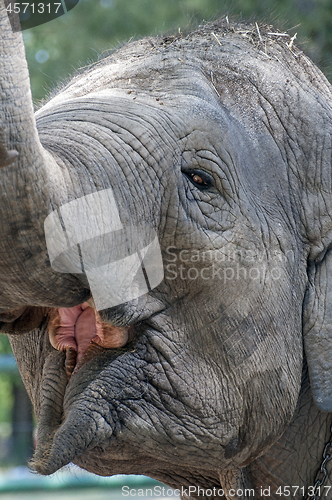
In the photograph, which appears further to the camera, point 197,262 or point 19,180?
point 197,262

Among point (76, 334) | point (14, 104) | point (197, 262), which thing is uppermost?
point (14, 104)

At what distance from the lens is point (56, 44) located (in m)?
8.60

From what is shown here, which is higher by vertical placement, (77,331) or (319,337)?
(77,331)

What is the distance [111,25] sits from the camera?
8.12 meters

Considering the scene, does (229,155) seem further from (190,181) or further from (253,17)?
(253,17)

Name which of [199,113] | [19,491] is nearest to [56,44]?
[19,491]

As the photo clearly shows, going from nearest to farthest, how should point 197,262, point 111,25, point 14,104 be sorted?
point 14,104, point 197,262, point 111,25

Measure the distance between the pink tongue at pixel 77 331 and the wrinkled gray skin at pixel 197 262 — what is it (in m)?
0.06

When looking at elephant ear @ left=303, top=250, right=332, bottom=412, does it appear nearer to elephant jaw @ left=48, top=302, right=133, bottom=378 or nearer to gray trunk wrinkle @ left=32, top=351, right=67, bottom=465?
elephant jaw @ left=48, top=302, right=133, bottom=378

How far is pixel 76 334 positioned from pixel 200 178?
61cm

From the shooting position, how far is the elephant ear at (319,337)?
209 cm

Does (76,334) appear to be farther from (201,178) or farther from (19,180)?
(19,180)

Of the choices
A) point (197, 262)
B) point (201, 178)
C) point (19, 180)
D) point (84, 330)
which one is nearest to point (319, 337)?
point (197, 262)

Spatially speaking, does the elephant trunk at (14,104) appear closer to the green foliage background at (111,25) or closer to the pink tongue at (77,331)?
the pink tongue at (77,331)
